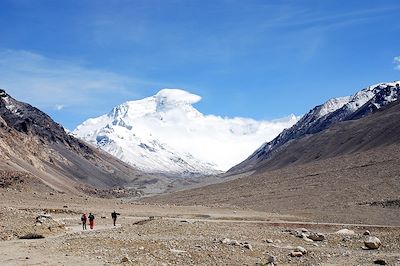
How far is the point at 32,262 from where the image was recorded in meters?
24.9

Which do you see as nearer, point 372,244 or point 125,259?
point 125,259

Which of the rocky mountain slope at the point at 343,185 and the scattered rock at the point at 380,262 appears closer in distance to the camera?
the scattered rock at the point at 380,262

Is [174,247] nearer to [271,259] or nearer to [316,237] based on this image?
[271,259]

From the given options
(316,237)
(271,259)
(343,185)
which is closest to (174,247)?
(271,259)

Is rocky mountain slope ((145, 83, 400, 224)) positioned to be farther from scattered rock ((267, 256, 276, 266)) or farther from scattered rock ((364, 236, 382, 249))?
scattered rock ((267, 256, 276, 266))

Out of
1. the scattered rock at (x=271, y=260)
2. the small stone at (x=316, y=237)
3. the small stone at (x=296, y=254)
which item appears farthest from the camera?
the small stone at (x=316, y=237)

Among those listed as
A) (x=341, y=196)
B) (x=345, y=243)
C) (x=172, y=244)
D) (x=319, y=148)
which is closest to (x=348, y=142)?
(x=319, y=148)

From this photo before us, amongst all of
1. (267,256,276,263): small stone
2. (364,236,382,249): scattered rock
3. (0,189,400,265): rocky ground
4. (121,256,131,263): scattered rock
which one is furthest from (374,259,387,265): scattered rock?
(121,256,131,263): scattered rock

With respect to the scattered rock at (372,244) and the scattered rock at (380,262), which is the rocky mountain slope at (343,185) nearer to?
the scattered rock at (372,244)

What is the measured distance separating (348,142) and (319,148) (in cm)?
1711

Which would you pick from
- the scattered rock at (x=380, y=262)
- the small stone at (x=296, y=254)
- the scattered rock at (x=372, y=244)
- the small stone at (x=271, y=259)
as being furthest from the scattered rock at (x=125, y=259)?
the scattered rock at (x=372, y=244)

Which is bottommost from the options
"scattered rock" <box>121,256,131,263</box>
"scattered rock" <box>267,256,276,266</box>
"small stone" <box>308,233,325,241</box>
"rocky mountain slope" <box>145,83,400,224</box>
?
"scattered rock" <box>267,256,276,266</box>

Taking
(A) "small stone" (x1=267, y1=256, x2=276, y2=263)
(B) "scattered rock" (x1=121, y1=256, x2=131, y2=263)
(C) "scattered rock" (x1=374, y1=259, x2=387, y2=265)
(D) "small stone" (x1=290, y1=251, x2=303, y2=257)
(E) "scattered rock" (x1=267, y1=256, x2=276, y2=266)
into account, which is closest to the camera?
(B) "scattered rock" (x1=121, y1=256, x2=131, y2=263)

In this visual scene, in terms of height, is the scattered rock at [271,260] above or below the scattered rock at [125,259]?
below
